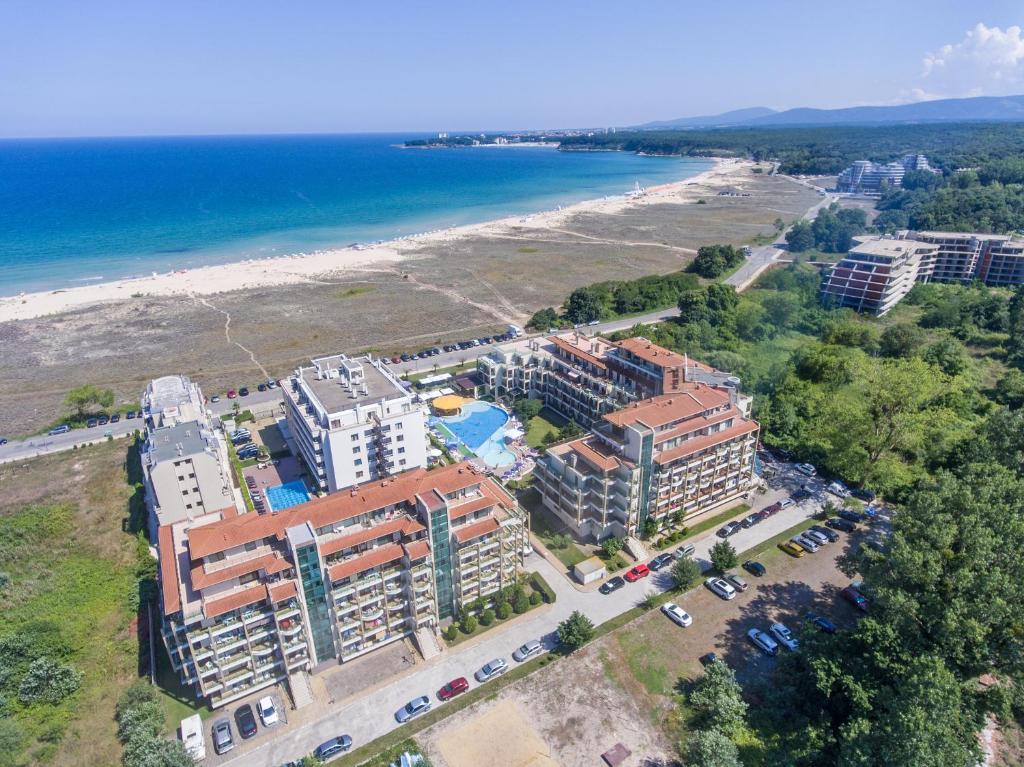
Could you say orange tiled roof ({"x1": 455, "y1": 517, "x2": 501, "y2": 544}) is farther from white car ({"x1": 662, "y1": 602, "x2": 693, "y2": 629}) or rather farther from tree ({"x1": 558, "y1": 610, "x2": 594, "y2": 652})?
white car ({"x1": 662, "y1": 602, "x2": 693, "y2": 629})

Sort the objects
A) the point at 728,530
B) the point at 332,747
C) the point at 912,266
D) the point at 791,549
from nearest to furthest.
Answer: the point at 332,747, the point at 791,549, the point at 728,530, the point at 912,266

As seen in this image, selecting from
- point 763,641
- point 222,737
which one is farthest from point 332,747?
point 763,641

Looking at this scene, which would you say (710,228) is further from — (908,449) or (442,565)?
(442,565)

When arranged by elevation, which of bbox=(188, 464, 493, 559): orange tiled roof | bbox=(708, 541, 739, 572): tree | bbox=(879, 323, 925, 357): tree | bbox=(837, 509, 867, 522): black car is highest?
bbox=(188, 464, 493, 559): orange tiled roof

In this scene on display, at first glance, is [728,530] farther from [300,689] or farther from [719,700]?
[300,689]

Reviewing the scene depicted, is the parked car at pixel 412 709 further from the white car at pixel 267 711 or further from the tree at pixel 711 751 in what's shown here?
the tree at pixel 711 751

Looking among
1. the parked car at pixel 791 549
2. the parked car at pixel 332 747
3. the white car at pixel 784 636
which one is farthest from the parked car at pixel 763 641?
the parked car at pixel 332 747

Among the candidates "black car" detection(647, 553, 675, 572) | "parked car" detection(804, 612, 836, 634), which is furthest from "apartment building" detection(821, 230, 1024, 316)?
"black car" detection(647, 553, 675, 572)
